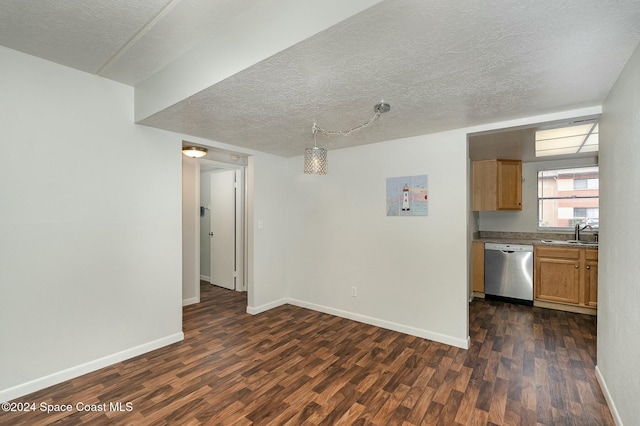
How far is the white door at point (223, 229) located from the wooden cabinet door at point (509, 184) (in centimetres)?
438

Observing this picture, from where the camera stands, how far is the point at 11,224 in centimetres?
208

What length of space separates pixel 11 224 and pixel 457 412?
11.0ft

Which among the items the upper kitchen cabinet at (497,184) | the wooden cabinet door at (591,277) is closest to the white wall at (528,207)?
the upper kitchen cabinet at (497,184)

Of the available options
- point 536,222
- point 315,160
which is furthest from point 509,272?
point 315,160

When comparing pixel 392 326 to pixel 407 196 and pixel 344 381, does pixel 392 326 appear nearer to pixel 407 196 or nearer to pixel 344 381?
pixel 344 381

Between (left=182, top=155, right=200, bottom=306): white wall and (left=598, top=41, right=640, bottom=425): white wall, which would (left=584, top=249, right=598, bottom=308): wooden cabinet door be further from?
(left=182, top=155, right=200, bottom=306): white wall

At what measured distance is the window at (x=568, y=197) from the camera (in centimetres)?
455

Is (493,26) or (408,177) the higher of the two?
(493,26)

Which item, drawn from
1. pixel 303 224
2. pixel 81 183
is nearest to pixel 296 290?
pixel 303 224

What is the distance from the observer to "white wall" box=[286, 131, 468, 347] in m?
3.01

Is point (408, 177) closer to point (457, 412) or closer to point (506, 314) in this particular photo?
point (457, 412)

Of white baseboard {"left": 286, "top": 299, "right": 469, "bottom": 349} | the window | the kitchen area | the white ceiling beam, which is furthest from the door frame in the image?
the window

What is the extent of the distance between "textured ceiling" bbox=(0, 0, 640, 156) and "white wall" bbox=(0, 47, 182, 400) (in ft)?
0.90

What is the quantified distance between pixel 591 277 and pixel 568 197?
4.73ft
